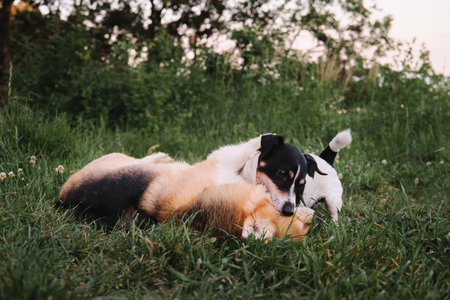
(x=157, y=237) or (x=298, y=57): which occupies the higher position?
(x=298, y=57)

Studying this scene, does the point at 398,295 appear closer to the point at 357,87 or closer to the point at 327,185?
the point at 327,185

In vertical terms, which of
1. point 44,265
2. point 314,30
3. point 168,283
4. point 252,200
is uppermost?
point 314,30

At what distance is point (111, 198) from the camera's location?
250cm

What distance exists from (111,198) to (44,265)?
0.72m

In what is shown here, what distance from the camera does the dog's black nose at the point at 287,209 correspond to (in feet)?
8.23

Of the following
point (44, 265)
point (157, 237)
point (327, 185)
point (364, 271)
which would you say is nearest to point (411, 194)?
point (327, 185)

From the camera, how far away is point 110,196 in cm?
250

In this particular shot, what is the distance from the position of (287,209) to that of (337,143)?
1268 millimetres

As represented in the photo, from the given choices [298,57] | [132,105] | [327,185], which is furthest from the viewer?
[298,57]

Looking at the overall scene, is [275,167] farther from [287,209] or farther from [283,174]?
[287,209]

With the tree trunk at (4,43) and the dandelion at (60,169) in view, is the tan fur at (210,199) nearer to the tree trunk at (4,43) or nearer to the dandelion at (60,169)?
the dandelion at (60,169)

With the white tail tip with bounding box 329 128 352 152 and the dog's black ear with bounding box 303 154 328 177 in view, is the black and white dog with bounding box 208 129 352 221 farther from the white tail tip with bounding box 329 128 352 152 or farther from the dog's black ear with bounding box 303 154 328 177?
the white tail tip with bounding box 329 128 352 152

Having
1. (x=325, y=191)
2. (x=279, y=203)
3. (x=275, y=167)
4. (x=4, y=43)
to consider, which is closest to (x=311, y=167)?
(x=325, y=191)

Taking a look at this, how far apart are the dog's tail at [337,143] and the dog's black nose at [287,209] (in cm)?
117
